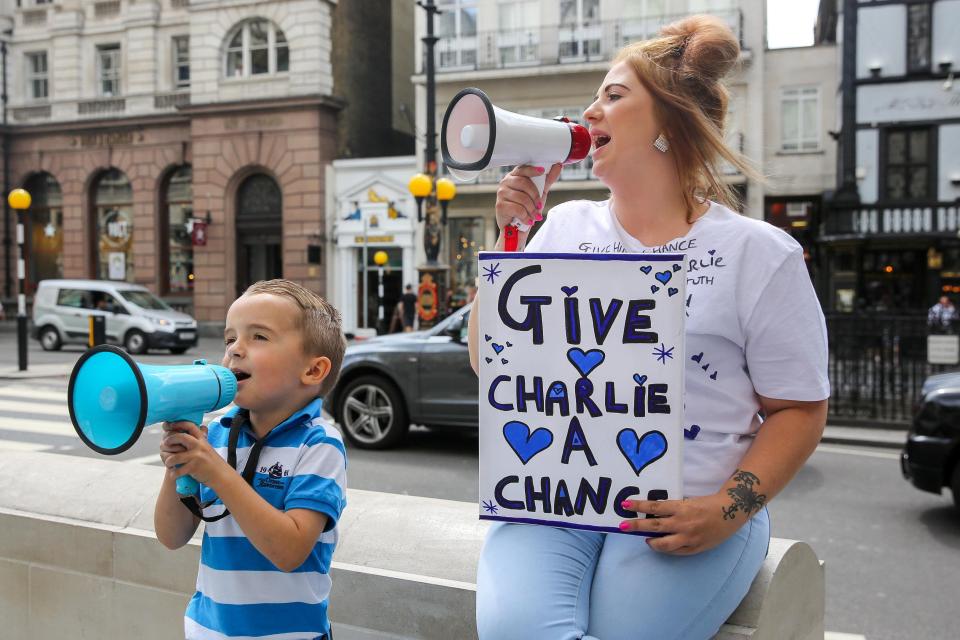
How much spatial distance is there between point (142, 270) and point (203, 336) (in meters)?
3.76

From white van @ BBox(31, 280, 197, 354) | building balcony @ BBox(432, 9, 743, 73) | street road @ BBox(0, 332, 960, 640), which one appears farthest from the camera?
building balcony @ BBox(432, 9, 743, 73)

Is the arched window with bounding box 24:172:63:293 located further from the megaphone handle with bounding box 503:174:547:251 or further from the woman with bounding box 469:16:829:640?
the woman with bounding box 469:16:829:640

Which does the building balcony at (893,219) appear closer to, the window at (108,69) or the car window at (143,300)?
the car window at (143,300)

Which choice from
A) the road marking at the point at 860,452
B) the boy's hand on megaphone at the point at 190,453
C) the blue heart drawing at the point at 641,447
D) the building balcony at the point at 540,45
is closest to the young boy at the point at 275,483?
the boy's hand on megaphone at the point at 190,453

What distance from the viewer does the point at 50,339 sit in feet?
67.3

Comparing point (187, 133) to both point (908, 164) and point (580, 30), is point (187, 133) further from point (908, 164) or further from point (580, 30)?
point (908, 164)

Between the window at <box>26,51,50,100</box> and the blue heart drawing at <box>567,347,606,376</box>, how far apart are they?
3259 centimetres

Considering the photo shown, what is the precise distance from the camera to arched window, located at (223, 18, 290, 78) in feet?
84.5

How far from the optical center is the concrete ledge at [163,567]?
2.01 m

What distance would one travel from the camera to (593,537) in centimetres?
169

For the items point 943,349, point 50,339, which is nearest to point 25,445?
point 943,349

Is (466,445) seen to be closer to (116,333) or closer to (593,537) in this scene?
(593,537)

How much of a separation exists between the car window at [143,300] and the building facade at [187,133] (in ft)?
16.1

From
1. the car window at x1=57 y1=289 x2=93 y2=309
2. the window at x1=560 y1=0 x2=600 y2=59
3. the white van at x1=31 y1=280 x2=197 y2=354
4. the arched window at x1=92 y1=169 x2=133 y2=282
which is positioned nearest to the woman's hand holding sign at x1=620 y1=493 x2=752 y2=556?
the white van at x1=31 y1=280 x2=197 y2=354
